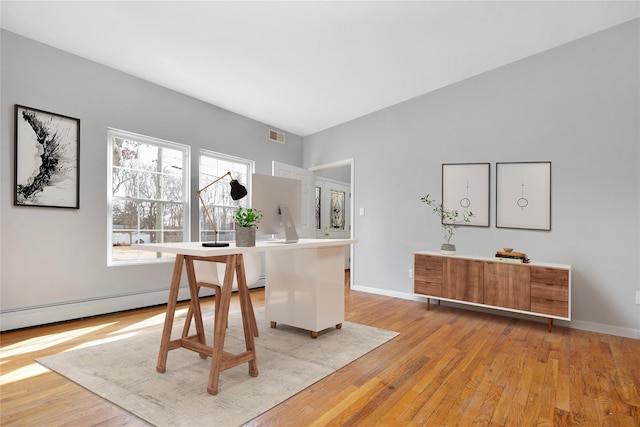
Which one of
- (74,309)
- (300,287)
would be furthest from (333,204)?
(74,309)

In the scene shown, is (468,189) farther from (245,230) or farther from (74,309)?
(74,309)

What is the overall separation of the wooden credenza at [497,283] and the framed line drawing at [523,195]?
23.2 inches

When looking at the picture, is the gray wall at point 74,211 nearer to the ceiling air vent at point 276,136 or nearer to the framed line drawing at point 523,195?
the ceiling air vent at point 276,136

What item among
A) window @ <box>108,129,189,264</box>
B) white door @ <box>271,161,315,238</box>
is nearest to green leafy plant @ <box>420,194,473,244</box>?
white door @ <box>271,161,315,238</box>

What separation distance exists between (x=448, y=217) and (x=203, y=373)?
3.50 metres

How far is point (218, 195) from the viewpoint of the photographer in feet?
17.1

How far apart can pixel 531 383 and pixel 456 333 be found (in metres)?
1.13

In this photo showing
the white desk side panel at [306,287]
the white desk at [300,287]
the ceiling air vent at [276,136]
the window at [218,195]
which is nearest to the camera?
the white desk at [300,287]

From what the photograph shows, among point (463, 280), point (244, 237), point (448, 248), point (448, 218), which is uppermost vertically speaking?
point (448, 218)

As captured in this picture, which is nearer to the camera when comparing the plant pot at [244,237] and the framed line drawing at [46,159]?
the plant pot at [244,237]

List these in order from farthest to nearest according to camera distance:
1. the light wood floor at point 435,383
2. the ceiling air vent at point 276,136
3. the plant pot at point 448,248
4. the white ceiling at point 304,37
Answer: the ceiling air vent at point 276,136
the plant pot at point 448,248
the white ceiling at point 304,37
the light wood floor at point 435,383

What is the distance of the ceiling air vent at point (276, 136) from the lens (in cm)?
593

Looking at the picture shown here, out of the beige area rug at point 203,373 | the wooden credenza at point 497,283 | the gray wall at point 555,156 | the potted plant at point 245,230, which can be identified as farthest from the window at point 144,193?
the wooden credenza at point 497,283

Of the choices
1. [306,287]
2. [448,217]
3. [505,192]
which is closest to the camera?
[306,287]
